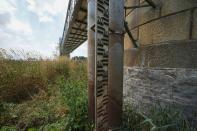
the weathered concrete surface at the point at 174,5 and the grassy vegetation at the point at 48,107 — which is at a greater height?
the weathered concrete surface at the point at 174,5

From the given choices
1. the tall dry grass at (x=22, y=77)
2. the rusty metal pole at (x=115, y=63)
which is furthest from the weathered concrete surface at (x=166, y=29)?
the tall dry grass at (x=22, y=77)

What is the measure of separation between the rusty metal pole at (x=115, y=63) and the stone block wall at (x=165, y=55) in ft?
1.56

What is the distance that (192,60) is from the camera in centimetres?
215

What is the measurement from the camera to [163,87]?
251 cm

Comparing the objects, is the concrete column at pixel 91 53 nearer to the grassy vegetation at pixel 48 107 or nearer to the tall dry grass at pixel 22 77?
the grassy vegetation at pixel 48 107

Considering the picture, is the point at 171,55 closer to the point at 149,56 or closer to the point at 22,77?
the point at 149,56

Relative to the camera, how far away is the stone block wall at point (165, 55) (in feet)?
7.14

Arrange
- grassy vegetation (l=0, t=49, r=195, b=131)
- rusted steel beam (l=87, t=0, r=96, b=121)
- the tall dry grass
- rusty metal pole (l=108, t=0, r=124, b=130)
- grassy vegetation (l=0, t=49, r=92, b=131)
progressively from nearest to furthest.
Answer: grassy vegetation (l=0, t=49, r=195, b=131), rusty metal pole (l=108, t=0, r=124, b=130), rusted steel beam (l=87, t=0, r=96, b=121), grassy vegetation (l=0, t=49, r=92, b=131), the tall dry grass

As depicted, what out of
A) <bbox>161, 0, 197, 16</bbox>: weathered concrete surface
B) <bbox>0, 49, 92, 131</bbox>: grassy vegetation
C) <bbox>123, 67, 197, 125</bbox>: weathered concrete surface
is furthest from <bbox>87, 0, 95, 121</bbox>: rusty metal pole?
<bbox>161, 0, 197, 16</bbox>: weathered concrete surface

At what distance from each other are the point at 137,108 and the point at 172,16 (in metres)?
1.34

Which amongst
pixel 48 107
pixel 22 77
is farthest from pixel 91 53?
pixel 22 77

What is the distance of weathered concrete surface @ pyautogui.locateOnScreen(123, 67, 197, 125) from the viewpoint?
84.8 inches

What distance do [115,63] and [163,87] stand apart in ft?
2.08

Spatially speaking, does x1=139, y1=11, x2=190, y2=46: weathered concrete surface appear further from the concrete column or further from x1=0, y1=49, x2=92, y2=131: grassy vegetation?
x1=0, y1=49, x2=92, y2=131: grassy vegetation
